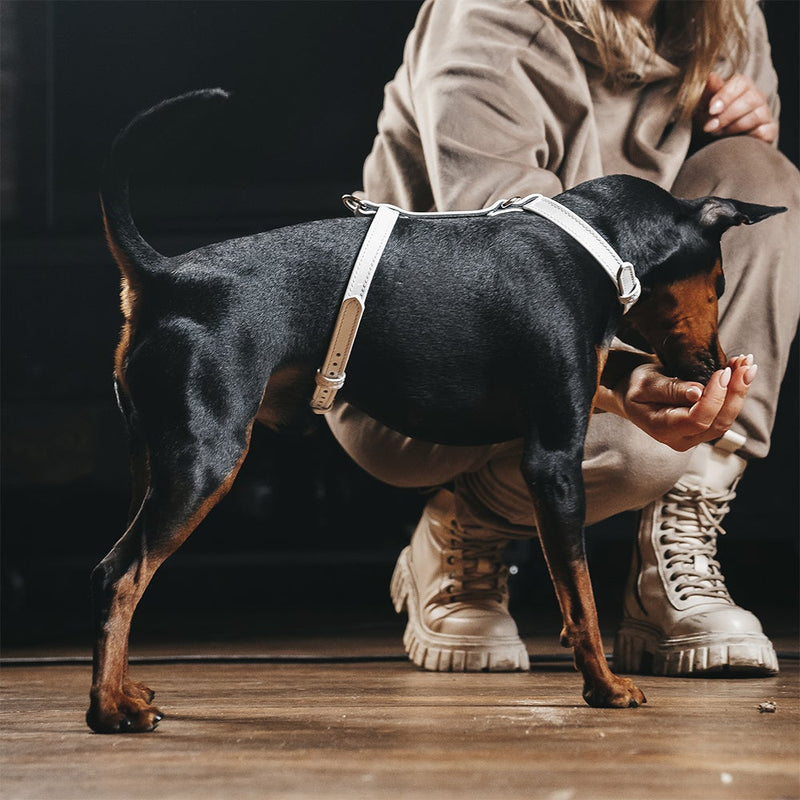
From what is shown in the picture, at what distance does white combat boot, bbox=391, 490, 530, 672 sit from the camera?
121 centimetres

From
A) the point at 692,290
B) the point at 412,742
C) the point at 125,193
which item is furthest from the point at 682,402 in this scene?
the point at 125,193

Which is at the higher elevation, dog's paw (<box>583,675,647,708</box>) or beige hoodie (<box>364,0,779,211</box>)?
beige hoodie (<box>364,0,779,211</box>)

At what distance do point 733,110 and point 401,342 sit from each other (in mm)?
685

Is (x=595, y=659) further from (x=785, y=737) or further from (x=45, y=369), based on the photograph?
(x=45, y=369)

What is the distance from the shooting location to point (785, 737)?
2.58 ft

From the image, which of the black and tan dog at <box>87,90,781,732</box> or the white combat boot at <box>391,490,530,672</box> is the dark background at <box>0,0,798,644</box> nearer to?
the white combat boot at <box>391,490,530,672</box>

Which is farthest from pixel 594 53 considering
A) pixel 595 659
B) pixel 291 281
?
pixel 595 659

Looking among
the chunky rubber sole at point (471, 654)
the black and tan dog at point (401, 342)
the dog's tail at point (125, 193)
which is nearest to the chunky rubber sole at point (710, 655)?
the chunky rubber sole at point (471, 654)

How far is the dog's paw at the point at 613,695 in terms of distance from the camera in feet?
2.90

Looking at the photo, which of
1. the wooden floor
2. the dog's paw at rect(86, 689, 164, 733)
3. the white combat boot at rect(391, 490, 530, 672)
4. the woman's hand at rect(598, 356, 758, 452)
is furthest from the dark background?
the dog's paw at rect(86, 689, 164, 733)

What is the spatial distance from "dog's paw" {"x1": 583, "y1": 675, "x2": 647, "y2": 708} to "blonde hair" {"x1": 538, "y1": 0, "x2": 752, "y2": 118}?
714 mm

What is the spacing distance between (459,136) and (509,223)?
31cm

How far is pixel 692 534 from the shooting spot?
4.06 feet

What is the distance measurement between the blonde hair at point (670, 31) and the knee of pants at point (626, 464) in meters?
0.40
